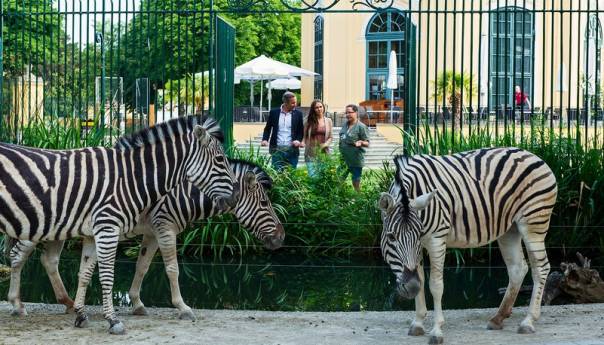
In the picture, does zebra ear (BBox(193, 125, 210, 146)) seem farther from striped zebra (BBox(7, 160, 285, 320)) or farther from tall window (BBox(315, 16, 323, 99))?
tall window (BBox(315, 16, 323, 99))

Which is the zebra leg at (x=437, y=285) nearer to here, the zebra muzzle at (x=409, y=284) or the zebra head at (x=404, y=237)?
the zebra head at (x=404, y=237)

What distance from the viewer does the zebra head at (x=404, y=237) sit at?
718 centimetres

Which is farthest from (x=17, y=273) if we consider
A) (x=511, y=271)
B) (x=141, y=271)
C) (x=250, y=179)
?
(x=511, y=271)

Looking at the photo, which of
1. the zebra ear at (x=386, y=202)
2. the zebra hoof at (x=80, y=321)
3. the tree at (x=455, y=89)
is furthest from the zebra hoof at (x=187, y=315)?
the tree at (x=455, y=89)

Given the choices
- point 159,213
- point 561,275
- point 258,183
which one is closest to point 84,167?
point 159,213

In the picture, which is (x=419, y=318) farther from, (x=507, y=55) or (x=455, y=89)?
(x=455, y=89)

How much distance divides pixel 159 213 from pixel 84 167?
0.80 meters

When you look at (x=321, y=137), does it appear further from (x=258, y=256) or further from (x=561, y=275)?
(x=561, y=275)

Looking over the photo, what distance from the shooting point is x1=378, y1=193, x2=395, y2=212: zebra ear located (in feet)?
24.2

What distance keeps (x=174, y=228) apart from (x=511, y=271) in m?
2.81

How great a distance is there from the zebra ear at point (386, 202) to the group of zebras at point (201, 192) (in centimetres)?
1

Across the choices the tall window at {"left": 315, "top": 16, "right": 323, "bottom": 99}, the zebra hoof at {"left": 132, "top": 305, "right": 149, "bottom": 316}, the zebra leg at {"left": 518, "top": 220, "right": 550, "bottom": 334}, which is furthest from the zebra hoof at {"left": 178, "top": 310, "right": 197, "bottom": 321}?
the tall window at {"left": 315, "top": 16, "right": 323, "bottom": 99}

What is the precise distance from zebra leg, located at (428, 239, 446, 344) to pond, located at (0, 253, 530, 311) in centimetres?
203

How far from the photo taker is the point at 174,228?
8523 mm
